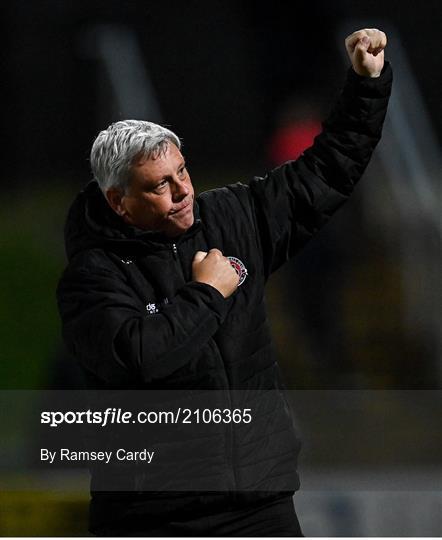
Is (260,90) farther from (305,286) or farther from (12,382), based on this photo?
(12,382)

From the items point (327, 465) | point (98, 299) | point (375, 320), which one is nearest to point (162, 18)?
point (375, 320)

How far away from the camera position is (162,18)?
15.1 feet

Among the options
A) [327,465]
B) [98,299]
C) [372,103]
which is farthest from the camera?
[327,465]

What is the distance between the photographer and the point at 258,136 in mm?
4590

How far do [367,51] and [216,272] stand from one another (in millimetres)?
697

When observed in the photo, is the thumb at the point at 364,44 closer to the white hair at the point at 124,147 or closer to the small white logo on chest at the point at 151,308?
the white hair at the point at 124,147

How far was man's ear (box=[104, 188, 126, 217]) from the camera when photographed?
2.53m

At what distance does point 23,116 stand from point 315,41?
4.43 feet

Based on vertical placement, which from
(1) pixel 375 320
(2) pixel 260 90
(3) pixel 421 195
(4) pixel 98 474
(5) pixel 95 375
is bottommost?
(4) pixel 98 474

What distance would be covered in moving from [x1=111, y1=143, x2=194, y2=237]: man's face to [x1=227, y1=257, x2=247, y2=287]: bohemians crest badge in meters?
0.15

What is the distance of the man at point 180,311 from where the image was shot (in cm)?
241

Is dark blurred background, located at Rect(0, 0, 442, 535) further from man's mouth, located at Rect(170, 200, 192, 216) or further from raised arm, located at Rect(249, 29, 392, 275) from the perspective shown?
man's mouth, located at Rect(170, 200, 192, 216)

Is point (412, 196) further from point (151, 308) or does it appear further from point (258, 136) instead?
point (151, 308)

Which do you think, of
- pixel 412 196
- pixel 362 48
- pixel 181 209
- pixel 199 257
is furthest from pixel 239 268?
pixel 412 196
